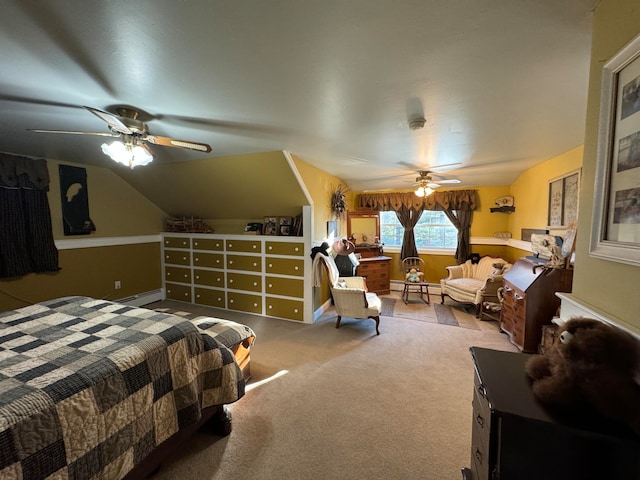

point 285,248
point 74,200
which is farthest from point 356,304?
Answer: point 74,200

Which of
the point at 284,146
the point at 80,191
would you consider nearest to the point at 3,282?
the point at 80,191

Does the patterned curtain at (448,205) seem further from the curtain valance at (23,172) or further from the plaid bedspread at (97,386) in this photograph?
the curtain valance at (23,172)

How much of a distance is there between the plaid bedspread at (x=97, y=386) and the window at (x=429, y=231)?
463 cm

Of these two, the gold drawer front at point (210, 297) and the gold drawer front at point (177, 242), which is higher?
the gold drawer front at point (177, 242)

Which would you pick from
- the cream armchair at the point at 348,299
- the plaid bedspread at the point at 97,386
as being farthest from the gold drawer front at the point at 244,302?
the plaid bedspread at the point at 97,386

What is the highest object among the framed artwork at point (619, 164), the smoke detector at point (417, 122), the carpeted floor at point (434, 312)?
the smoke detector at point (417, 122)

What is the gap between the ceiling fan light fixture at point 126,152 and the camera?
200cm

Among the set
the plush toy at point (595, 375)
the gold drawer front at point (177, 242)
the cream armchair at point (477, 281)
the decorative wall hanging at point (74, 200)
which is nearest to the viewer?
the plush toy at point (595, 375)

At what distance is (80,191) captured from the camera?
12.3ft

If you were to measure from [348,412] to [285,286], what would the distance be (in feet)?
7.03

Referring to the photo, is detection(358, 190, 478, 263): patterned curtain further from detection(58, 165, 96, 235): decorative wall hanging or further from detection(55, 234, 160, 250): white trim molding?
detection(58, 165, 96, 235): decorative wall hanging

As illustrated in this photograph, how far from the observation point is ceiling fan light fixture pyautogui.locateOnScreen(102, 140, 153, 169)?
2.00 metres

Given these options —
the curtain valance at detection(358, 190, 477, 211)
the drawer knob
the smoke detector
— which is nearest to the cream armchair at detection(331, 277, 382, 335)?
the smoke detector

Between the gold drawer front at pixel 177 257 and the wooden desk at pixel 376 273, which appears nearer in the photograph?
the gold drawer front at pixel 177 257
